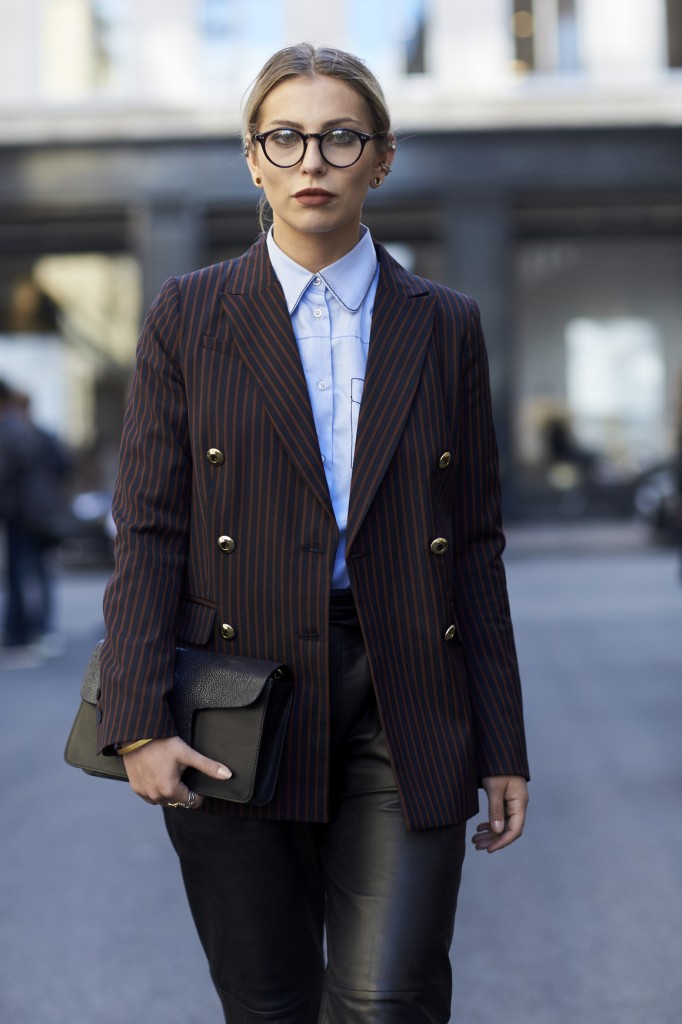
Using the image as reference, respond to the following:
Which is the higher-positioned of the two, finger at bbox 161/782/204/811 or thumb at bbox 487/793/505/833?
finger at bbox 161/782/204/811

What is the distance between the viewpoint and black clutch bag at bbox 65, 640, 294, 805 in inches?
79.5

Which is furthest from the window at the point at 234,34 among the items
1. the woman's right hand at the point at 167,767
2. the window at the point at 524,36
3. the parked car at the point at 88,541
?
the woman's right hand at the point at 167,767

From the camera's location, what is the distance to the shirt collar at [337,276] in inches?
87.1

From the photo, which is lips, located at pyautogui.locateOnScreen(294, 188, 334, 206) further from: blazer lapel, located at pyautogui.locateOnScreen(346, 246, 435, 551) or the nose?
blazer lapel, located at pyautogui.locateOnScreen(346, 246, 435, 551)

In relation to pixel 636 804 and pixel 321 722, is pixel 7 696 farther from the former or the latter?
pixel 321 722

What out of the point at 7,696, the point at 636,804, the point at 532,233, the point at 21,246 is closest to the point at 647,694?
the point at 636,804

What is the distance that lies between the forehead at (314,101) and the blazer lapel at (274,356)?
0.25 meters

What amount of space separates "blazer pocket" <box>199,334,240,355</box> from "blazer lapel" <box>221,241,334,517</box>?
1cm

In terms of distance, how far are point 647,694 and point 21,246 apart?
13.9 m

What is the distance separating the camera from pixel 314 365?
2191 mm

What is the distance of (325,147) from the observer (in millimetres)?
2119

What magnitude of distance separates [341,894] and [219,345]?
91 centimetres

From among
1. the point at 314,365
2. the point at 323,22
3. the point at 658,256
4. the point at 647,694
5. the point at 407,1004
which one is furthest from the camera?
the point at 658,256

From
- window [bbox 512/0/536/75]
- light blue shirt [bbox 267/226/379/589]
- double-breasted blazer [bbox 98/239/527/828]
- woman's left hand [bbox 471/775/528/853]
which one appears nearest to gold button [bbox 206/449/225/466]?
double-breasted blazer [bbox 98/239/527/828]
